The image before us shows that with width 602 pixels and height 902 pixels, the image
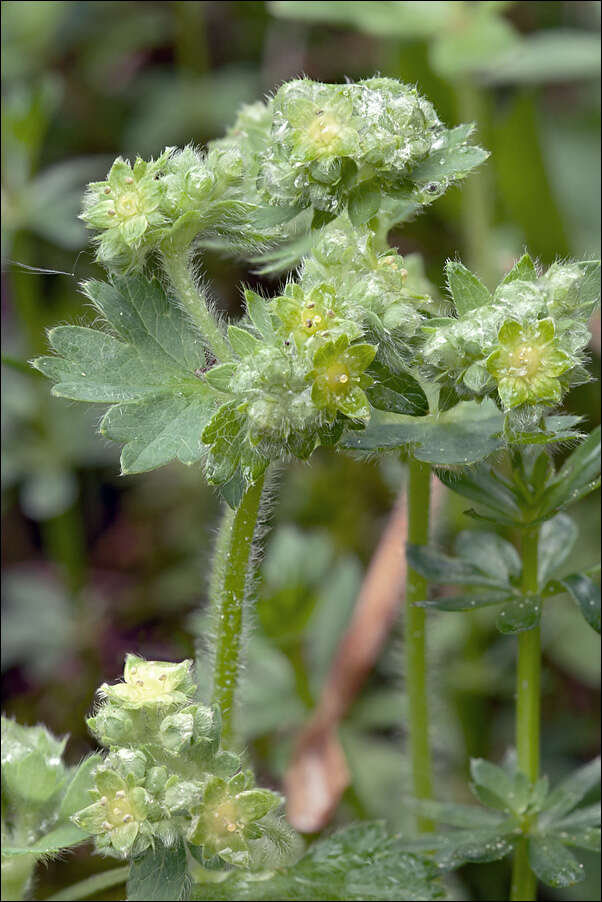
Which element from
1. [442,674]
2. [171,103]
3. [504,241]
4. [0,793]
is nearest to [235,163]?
[0,793]

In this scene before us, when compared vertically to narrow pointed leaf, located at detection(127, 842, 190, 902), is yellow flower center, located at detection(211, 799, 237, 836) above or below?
above

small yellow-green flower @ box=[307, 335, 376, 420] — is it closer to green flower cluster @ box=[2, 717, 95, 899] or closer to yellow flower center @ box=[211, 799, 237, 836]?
yellow flower center @ box=[211, 799, 237, 836]

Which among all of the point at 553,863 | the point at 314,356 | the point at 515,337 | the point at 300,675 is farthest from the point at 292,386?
the point at 300,675

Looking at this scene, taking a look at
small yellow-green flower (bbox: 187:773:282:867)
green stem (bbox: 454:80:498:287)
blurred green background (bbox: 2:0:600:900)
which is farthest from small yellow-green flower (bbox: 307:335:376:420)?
green stem (bbox: 454:80:498:287)

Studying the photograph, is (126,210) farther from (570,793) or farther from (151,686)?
(570,793)

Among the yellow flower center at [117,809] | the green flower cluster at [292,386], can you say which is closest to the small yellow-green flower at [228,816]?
the yellow flower center at [117,809]
